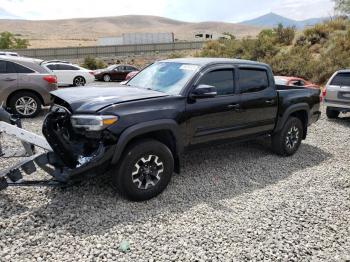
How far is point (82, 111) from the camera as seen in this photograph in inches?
170

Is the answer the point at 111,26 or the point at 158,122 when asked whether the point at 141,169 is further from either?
the point at 111,26

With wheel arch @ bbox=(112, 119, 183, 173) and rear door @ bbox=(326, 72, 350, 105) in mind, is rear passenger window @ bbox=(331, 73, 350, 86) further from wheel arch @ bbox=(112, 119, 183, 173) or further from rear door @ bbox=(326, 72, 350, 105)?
wheel arch @ bbox=(112, 119, 183, 173)

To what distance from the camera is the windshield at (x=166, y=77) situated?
5.21m

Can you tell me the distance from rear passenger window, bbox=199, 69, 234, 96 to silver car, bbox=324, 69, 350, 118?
5628mm

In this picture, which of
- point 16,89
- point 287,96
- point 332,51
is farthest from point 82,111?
point 332,51

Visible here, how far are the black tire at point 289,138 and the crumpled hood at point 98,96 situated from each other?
279cm

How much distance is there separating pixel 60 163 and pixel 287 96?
424 cm

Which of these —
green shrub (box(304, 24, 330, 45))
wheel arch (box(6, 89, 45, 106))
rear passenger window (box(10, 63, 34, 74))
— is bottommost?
wheel arch (box(6, 89, 45, 106))

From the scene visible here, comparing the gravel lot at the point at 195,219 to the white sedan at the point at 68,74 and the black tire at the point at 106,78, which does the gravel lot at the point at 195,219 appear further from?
the black tire at the point at 106,78

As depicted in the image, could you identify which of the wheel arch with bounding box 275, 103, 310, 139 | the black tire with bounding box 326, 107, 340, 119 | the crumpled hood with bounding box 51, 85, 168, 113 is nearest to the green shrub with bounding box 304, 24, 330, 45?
the black tire with bounding box 326, 107, 340, 119

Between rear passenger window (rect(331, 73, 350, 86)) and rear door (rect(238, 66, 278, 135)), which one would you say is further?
rear passenger window (rect(331, 73, 350, 86))

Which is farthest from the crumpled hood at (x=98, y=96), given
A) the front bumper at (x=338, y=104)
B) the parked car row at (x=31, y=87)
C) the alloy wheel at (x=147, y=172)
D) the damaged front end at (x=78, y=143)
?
the front bumper at (x=338, y=104)

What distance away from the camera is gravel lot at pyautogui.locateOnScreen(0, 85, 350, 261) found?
367cm

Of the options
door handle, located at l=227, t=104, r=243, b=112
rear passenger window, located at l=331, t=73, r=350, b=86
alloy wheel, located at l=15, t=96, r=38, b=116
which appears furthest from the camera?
rear passenger window, located at l=331, t=73, r=350, b=86
